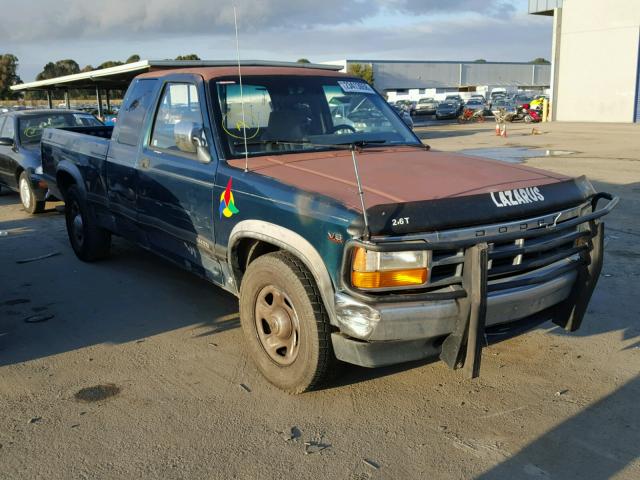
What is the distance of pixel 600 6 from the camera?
35906 millimetres

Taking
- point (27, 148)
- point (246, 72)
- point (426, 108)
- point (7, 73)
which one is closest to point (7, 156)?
point (27, 148)

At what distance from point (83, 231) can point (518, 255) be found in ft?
15.8

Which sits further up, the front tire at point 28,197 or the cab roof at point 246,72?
the cab roof at point 246,72

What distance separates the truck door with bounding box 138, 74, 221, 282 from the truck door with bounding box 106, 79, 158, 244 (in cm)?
17

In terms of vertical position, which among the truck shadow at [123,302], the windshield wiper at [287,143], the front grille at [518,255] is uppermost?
the windshield wiper at [287,143]

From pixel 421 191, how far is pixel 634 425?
1.72 m

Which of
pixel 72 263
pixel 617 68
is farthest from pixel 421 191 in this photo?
pixel 617 68

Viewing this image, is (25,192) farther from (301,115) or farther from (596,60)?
(596,60)

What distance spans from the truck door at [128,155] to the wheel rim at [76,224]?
97 cm

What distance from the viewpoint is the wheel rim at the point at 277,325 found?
3555 mm

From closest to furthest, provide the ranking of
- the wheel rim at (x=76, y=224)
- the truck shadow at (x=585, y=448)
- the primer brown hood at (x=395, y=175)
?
1. the truck shadow at (x=585, y=448)
2. the primer brown hood at (x=395, y=175)
3. the wheel rim at (x=76, y=224)

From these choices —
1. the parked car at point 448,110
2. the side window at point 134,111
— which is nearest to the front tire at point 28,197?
the side window at point 134,111

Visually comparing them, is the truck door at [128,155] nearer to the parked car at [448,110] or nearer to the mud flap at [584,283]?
the mud flap at [584,283]

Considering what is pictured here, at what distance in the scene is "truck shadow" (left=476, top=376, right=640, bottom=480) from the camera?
2.93 m
